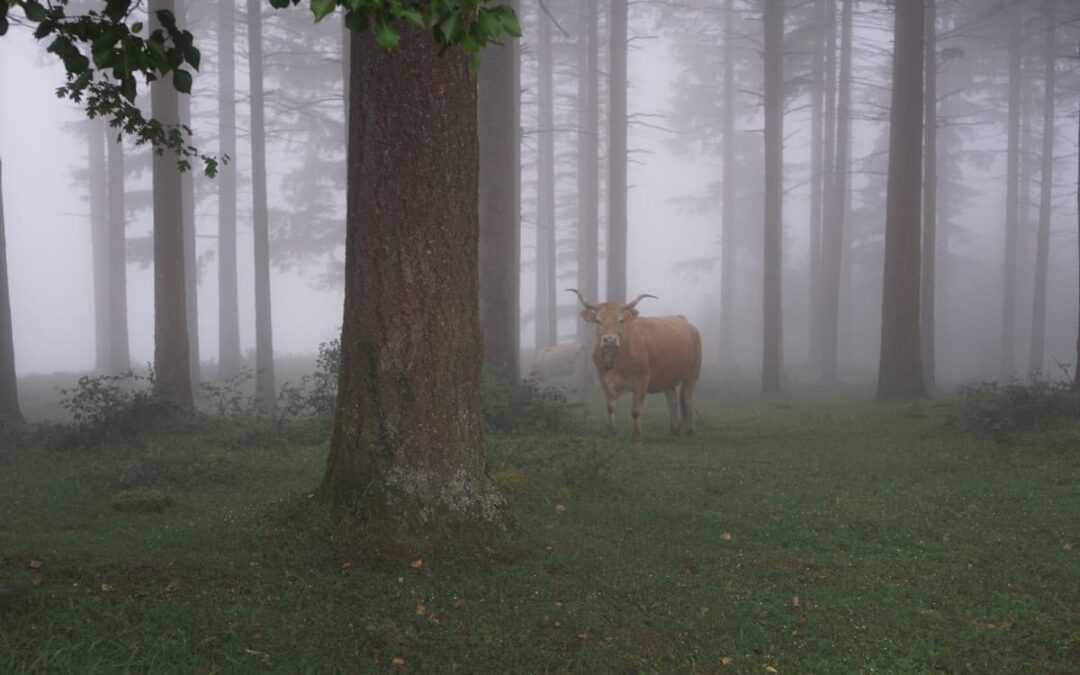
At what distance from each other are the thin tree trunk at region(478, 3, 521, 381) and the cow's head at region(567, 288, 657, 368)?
1.89 m

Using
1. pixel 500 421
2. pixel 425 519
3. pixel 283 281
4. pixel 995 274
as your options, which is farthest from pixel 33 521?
pixel 283 281

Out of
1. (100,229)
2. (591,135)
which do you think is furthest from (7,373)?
(100,229)

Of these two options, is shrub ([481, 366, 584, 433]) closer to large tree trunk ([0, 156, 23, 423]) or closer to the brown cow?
the brown cow

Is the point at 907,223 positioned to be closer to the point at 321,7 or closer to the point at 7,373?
the point at 7,373

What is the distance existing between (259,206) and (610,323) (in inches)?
458

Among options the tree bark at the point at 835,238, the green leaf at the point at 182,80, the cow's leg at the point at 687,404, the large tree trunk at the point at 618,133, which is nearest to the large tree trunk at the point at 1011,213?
the tree bark at the point at 835,238

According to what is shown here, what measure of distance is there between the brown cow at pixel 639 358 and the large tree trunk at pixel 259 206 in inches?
387

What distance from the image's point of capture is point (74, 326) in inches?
2402

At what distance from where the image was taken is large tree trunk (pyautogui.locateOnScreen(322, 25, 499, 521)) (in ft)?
19.9

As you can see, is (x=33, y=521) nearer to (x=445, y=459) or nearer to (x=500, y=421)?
(x=445, y=459)

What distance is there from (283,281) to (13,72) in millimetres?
51530

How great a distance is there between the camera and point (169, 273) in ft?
49.6

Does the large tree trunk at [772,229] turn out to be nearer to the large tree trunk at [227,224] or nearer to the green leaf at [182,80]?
the large tree trunk at [227,224]

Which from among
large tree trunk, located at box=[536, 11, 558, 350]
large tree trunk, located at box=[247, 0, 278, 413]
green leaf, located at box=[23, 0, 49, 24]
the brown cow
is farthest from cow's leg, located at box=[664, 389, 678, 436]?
large tree trunk, located at box=[536, 11, 558, 350]
